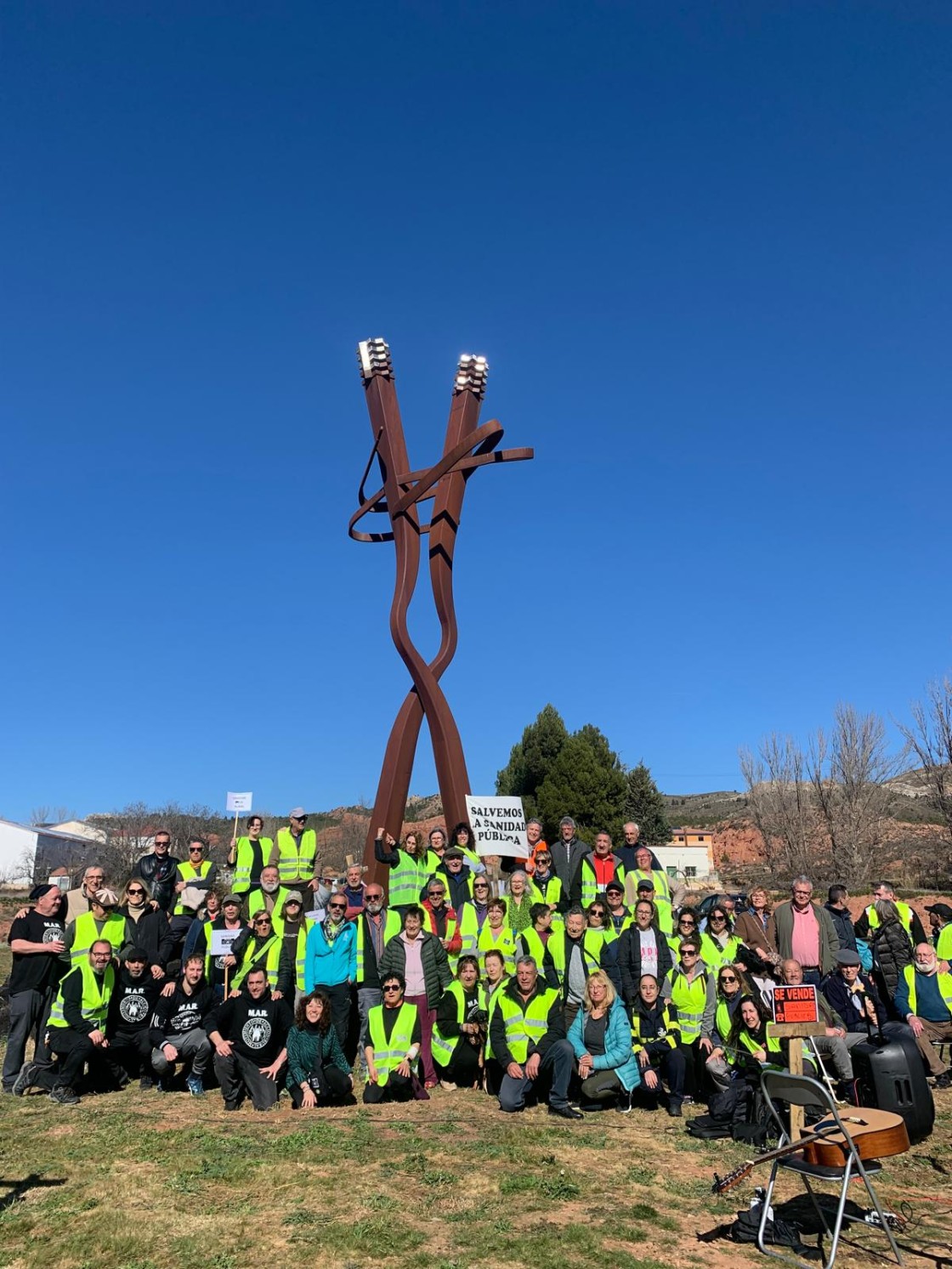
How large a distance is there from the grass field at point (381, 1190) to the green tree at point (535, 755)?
29.9m

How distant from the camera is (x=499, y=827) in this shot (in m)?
11.2

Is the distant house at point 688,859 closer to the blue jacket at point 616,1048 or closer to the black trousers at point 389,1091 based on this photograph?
the blue jacket at point 616,1048

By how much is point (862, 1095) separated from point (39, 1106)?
245 inches

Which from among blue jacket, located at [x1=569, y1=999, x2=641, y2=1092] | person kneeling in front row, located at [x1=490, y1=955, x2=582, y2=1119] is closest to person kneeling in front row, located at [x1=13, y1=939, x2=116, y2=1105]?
person kneeling in front row, located at [x1=490, y1=955, x2=582, y2=1119]

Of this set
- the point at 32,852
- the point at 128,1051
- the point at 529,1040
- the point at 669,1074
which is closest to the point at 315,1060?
the point at 529,1040

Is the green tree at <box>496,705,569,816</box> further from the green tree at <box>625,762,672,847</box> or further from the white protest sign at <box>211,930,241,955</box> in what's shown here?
→ the white protest sign at <box>211,930,241,955</box>

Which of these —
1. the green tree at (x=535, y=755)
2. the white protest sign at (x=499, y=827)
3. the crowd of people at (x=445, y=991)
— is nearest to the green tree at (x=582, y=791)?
the green tree at (x=535, y=755)

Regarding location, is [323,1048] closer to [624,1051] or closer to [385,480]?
[624,1051]

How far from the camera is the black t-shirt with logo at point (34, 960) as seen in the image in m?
7.71

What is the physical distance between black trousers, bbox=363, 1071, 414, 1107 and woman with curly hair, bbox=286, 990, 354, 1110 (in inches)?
6.0

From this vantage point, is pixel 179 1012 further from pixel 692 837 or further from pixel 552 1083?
pixel 692 837

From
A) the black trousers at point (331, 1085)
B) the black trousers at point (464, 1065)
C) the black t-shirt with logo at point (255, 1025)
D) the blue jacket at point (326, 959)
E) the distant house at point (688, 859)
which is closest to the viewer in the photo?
the black trousers at point (331, 1085)

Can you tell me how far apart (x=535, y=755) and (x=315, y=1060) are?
30565mm

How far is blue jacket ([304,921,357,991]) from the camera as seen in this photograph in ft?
26.2
